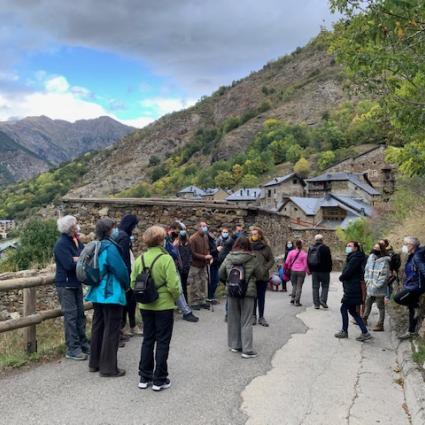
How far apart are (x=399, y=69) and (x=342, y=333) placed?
15.0ft

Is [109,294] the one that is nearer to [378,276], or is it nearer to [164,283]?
[164,283]

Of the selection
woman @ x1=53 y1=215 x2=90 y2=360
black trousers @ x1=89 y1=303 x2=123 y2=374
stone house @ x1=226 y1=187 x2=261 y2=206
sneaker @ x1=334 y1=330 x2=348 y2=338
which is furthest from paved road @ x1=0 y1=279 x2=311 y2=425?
stone house @ x1=226 y1=187 x2=261 y2=206

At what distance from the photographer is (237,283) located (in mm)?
6598

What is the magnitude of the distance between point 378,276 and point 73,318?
567cm

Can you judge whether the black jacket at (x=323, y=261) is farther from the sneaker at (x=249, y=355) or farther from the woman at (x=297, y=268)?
the sneaker at (x=249, y=355)

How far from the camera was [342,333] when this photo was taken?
27.0 ft

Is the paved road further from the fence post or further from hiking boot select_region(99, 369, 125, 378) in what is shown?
the fence post

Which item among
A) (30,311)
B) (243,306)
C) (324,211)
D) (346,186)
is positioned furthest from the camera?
(346,186)

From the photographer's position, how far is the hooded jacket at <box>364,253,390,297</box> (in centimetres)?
870

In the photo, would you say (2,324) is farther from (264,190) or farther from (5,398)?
(264,190)

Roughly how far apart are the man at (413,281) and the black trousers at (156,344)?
428 cm

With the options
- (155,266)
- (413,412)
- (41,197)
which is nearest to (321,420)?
(413,412)

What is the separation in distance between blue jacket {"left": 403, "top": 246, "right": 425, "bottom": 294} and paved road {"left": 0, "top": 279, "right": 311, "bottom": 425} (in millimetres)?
2498

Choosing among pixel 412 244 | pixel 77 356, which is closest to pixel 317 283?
pixel 412 244
